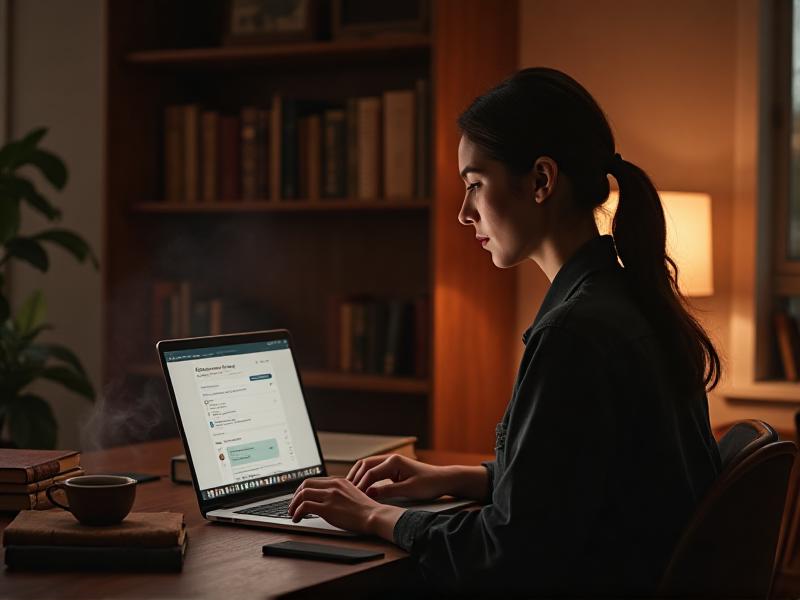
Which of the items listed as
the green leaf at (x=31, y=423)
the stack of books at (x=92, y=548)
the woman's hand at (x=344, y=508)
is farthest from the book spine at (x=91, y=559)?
the green leaf at (x=31, y=423)

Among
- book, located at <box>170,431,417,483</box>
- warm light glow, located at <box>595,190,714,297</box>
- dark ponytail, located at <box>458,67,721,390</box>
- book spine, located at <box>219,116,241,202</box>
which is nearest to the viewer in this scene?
dark ponytail, located at <box>458,67,721,390</box>

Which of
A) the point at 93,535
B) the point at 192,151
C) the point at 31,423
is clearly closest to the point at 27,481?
the point at 93,535

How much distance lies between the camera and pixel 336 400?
138 inches

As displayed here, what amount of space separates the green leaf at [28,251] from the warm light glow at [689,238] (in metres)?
1.60

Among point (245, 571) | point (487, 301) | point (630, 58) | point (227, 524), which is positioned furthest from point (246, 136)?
point (245, 571)

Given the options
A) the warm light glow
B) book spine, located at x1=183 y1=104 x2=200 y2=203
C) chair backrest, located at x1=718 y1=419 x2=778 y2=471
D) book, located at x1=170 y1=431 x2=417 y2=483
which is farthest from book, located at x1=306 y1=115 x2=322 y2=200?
chair backrest, located at x1=718 y1=419 x2=778 y2=471

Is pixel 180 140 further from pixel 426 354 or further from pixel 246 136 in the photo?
pixel 426 354

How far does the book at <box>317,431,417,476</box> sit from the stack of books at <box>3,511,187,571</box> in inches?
21.9

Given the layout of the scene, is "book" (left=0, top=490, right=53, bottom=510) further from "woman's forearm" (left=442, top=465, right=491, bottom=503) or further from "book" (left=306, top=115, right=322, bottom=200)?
"book" (left=306, top=115, right=322, bottom=200)

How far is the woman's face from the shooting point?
1562mm

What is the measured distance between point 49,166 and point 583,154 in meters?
2.08

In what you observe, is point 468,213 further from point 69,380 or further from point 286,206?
point 69,380

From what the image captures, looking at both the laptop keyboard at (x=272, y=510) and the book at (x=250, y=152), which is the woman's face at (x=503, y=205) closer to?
the laptop keyboard at (x=272, y=510)

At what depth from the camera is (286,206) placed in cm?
317
